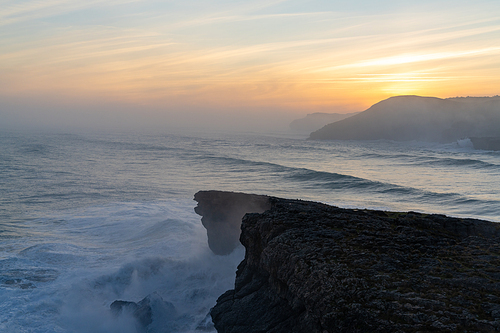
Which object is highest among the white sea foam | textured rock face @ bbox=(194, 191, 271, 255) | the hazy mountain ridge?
the hazy mountain ridge

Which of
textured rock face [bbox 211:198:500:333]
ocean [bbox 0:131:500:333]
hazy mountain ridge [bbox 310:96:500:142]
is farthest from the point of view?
hazy mountain ridge [bbox 310:96:500:142]

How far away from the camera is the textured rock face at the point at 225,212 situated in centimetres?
1380

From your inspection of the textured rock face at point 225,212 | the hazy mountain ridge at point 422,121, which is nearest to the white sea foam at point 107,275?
the textured rock face at point 225,212

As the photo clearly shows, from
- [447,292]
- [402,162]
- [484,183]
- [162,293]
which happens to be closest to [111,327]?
[162,293]

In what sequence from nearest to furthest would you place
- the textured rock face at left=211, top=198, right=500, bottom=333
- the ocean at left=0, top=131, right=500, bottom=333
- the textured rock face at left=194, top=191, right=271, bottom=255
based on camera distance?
the textured rock face at left=211, top=198, right=500, bottom=333, the ocean at left=0, top=131, right=500, bottom=333, the textured rock face at left=194, top=191, right=271, bottom=255

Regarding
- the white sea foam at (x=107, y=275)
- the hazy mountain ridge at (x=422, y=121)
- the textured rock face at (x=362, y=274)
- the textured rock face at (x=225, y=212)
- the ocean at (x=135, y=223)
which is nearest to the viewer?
the textured rock face at (x=362, y=274)

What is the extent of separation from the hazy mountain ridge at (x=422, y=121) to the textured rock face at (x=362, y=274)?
97.8 metres

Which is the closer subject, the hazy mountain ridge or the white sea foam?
the white sea foam

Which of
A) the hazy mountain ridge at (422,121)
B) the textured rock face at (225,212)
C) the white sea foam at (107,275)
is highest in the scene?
the hazy mountain ridge at (422,121)

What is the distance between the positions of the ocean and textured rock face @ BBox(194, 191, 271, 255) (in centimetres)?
57

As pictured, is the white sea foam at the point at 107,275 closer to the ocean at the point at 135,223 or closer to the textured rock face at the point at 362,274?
the ocean at the point at 135,223

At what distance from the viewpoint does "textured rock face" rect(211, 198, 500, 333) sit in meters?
4.74

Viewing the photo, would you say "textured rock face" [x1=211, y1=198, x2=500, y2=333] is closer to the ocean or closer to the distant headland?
the distant headland

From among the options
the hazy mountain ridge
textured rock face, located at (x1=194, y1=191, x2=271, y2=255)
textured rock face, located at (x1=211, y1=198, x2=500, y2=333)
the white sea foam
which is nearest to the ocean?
the white sea foam
